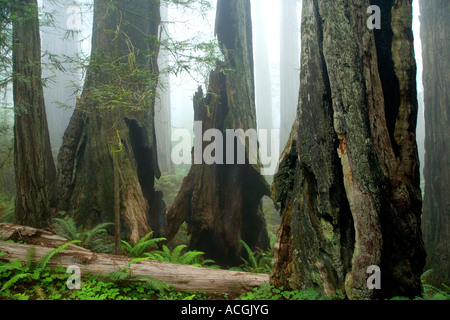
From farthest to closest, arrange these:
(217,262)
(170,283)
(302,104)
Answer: (217,262) → (170,283) → (302,104)

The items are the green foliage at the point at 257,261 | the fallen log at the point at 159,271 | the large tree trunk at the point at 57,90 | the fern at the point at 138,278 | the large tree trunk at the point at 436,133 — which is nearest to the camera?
the fern at the point at 138,278

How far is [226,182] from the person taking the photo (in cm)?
717

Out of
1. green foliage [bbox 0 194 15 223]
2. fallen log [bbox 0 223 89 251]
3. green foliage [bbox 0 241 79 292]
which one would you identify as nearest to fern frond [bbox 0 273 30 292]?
green foliage [bbox 0 241 79 292]

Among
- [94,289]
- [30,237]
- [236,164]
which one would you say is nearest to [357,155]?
[94,289]

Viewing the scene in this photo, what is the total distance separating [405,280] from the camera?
3.17m

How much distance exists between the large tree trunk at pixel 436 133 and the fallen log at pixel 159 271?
450 cm

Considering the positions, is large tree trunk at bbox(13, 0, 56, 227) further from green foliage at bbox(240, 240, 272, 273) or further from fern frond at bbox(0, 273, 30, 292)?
green foliage at bbox(240, 240, 272, 273)

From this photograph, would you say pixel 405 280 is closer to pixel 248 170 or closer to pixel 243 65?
pixel 248 170

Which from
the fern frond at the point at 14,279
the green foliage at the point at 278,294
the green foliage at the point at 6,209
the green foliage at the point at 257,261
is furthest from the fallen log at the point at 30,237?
the green foliage at the point at 257,261

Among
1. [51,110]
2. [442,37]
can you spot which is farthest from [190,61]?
[51,110]

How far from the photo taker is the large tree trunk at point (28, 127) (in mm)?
5605

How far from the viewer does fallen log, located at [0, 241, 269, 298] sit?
4074 millimetres

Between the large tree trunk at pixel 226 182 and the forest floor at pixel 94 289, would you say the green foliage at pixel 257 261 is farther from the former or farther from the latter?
the forest floor at pixel 94 289

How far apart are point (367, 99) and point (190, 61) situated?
11.7ft
